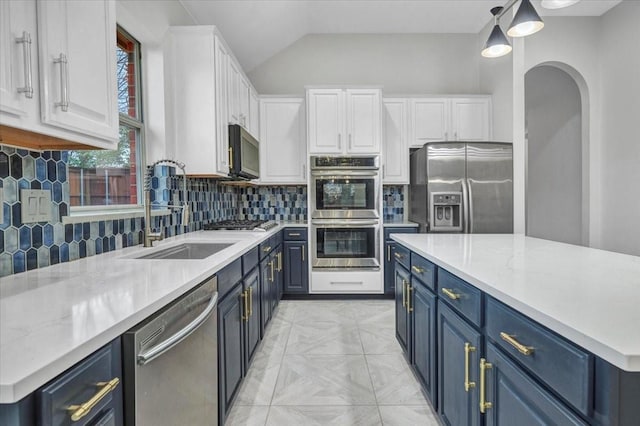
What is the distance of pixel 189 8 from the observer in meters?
2.92

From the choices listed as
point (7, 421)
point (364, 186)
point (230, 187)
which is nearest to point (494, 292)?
point (7, 421)

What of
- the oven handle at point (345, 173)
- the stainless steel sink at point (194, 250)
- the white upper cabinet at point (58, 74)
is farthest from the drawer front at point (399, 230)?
the white upper cabinet at point (58, 74)

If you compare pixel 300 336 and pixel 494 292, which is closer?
pixel 494 292

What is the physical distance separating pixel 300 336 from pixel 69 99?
2374mm

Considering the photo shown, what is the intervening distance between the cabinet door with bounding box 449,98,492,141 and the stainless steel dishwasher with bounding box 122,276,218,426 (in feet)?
11.9

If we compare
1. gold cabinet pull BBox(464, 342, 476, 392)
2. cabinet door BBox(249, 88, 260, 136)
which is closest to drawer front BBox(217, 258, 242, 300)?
gold cabinet pull BBox(464, 342, 476, 392)

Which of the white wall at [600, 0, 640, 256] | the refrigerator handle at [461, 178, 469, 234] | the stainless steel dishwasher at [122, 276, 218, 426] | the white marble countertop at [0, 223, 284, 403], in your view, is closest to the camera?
the white marble countertop at [0, 223, 284, 403]

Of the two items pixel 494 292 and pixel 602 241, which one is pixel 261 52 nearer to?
pixel 494 292

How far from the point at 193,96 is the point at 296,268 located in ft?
6.96

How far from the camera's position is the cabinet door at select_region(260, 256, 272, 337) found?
8.51 feet

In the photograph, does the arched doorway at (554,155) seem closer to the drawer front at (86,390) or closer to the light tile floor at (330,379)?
the light tile floor at (330,379)

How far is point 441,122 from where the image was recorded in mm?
4098

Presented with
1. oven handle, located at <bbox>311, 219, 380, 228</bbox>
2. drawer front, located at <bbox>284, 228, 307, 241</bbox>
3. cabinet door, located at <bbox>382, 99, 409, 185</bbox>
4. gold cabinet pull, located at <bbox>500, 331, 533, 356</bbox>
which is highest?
cabinet door, located at <bbox>382, 99, 409, 185</bbox>

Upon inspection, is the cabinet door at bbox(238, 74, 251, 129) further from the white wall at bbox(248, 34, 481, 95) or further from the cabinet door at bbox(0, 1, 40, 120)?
the cabinet door at bbox(0, 1, 40, 120)
